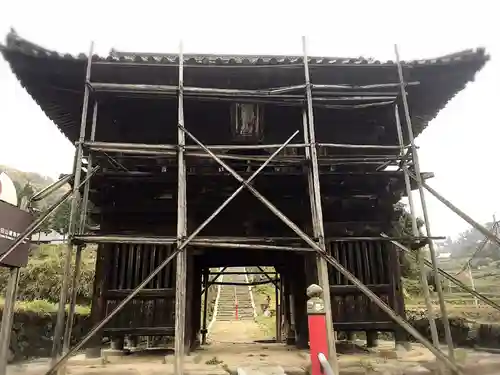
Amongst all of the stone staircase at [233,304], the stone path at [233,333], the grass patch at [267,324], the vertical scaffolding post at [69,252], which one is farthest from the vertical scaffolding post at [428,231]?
the stone staircase at [233,304]

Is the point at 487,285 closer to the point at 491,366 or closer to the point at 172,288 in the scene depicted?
the point at 491,366

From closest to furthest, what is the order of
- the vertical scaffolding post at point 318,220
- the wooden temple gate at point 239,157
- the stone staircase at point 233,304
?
1. the vertical scaffolding post at point 318,220
2. the wooden temple gate at point 239,157
3. the stone staircase at point 233,304

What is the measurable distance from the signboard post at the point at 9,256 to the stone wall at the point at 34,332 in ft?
28.7

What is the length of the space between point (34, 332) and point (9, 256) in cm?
1127

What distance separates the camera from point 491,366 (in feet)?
24.5

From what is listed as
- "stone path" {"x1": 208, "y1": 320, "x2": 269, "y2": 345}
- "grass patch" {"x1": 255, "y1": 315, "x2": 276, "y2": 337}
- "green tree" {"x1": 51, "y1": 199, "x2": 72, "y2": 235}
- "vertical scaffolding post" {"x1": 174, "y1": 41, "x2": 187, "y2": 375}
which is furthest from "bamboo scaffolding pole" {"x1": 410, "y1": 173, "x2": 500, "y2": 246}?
"green tree" {"x1": 51, "y1": 199, "x2": 72, "y2": 235}

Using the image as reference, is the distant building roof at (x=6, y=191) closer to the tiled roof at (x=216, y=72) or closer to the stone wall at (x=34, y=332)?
the tiled roof at (x=216, y=72)

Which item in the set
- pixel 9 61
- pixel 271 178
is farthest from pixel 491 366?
pixel 9 61

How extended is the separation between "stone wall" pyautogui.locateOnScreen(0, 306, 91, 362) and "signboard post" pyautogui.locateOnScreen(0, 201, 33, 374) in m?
8.75

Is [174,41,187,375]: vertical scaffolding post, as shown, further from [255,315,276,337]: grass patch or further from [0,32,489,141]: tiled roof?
[255,315,276,337]: grass patch

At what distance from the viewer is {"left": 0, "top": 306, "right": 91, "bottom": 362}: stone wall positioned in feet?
47.6

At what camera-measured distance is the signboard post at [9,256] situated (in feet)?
20.2

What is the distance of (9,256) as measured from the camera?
6250mm

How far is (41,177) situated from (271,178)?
7660 cm
